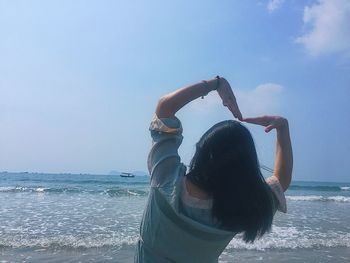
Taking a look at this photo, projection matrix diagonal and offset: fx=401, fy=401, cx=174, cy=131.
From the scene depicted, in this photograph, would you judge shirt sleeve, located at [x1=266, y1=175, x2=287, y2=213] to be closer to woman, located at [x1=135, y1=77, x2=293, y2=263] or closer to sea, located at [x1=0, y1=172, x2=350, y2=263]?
woman, located at [x1=135, y1=77, x2=293, y2=263]

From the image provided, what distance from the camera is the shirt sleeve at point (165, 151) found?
146cm

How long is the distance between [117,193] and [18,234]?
15639mm

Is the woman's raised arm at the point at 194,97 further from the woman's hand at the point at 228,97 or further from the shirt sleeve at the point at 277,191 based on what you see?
the shirt sleeve at the point at 277,191

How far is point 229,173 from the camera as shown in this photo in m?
1.42

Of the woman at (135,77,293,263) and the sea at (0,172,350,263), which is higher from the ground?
the woman at (135,77,293,263)

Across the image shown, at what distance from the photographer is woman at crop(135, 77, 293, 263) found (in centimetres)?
142

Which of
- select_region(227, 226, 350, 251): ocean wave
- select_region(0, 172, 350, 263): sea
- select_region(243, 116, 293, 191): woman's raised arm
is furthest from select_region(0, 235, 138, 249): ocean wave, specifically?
select_region(243, 116, 293, 191): woman's raised arm

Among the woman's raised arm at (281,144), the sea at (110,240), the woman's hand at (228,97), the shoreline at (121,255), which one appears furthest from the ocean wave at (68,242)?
the woman's hand at (228,97)

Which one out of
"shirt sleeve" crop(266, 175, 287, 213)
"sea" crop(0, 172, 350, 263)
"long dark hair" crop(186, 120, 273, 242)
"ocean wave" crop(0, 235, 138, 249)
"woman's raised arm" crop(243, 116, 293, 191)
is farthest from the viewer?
"ocean wave" crop(0, 235, 138, 249)

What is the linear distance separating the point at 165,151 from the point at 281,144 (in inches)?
23.8

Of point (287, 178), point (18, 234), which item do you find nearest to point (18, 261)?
point (18, 234)

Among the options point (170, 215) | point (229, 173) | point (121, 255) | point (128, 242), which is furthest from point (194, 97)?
point (128, 242)

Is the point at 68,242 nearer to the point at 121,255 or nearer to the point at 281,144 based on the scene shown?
the point at 121,255

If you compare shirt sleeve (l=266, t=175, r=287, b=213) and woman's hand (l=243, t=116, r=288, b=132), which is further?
woman's hand (l=243, t=116, r=288, b=132)
